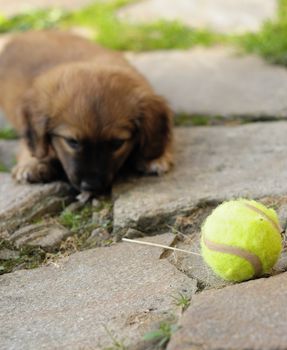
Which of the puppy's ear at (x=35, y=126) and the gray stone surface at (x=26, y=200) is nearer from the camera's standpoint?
the gray stone surface at (x=26, y=200)

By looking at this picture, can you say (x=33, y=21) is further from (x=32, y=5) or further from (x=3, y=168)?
(x=3, y=168)

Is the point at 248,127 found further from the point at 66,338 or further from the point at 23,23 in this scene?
the point at 23,23

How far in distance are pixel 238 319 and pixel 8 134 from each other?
2767mm

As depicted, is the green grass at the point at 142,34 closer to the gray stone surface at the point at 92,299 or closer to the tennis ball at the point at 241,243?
the gray stone surface at the point at 92,299

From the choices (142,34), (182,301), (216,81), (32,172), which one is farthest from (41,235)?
(142,34)

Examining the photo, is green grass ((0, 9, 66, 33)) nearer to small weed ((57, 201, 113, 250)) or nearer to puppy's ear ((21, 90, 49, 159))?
puppy's ear ((21, 90, 49, 159))

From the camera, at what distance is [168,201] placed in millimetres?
3010

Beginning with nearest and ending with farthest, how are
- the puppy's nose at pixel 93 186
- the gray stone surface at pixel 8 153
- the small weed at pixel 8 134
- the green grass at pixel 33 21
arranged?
the puppy's nose at pixel 93 186
the gray stone surface at pixel 8 153
the small weed at pixel 8 134
the green grass at pixel 33 21

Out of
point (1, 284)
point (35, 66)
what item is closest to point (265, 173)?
point (1, 284)

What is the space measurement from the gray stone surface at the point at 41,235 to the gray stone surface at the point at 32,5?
4.16 m

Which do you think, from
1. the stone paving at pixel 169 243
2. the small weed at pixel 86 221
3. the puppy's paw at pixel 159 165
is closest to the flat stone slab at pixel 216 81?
the stone paving at pixel 169 243

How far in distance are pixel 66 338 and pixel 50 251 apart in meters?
0.76

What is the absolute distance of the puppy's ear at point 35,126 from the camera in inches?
140

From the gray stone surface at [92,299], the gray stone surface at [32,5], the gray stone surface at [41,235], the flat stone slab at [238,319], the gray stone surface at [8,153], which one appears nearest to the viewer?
the flat stone slab at [238,319]
